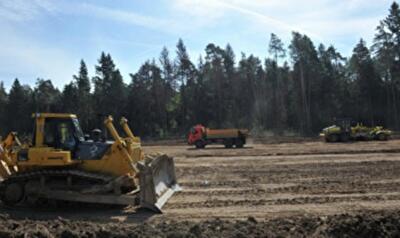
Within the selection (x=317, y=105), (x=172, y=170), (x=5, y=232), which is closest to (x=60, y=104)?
(x=317, y=105)

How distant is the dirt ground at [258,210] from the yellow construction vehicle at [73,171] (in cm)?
36

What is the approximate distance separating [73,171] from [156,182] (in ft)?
6.47

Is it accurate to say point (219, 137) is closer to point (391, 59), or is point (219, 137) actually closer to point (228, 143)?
point (228, 143)

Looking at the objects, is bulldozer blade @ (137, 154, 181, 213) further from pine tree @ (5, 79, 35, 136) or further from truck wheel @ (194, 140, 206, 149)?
pine tree @ (5, 79, 35, 136)

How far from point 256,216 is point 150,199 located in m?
2.31

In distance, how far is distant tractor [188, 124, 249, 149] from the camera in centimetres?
3456

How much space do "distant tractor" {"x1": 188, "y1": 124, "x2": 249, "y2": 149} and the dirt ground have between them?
16157 mm

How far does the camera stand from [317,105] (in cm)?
6662

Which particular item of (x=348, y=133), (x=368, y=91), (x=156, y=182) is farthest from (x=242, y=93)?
(x=156, y=182)

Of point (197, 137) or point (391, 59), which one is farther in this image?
point (391, 59)

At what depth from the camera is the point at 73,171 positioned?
1008 centimetres

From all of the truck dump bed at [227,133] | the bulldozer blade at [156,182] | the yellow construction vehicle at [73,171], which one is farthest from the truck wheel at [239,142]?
the yellow construction vehicle at [73,171]

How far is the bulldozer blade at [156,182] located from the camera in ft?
31.8

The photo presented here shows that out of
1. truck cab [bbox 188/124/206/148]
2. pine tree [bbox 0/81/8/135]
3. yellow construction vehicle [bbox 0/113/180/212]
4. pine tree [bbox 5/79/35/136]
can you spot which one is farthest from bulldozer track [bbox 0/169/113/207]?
pine tree [bbox 5/79/35/136]
